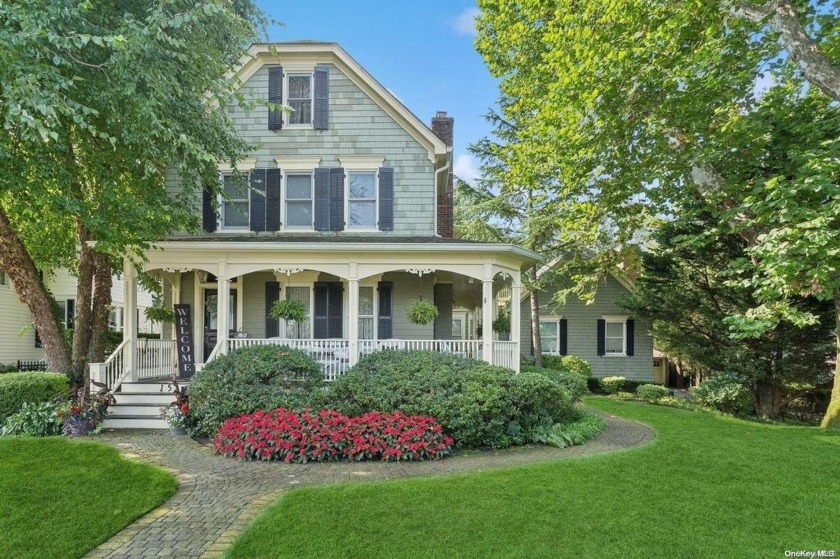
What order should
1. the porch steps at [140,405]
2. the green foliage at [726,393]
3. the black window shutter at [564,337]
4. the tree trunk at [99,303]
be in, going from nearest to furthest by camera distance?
1. the porch steps at [140,405]
2. the tree trunk at [99,303]
3. the green foliage at [726,393]
4. the black window shutter at [564,337]

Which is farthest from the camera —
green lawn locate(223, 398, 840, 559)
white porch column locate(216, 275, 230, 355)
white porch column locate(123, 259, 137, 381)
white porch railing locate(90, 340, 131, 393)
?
white porch column locate(123, 259, 137, 381)

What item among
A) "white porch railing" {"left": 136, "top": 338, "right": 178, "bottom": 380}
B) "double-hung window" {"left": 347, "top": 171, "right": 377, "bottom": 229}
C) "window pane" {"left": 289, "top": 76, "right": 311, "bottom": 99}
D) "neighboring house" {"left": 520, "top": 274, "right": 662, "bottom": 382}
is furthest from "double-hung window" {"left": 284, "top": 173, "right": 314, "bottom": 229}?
"neighboring house" {"left": 520, "top": 274, "right": 662, "bottom": 382}

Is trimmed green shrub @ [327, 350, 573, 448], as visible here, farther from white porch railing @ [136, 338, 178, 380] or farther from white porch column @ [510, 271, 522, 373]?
white porch railing @ [136, 338, 178, 380]

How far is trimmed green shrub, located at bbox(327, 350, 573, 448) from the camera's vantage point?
7957 mm

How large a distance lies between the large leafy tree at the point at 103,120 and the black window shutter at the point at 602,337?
15.8 meters

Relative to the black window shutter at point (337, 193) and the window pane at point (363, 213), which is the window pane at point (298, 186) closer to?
the black window shutter at point (337, 193)

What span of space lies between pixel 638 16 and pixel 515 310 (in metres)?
6.43

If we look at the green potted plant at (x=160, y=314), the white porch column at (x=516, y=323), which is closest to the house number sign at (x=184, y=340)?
the green potted plant at (x=160, y=314)

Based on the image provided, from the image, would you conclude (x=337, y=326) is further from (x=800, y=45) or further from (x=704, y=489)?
(x=800, y=45)

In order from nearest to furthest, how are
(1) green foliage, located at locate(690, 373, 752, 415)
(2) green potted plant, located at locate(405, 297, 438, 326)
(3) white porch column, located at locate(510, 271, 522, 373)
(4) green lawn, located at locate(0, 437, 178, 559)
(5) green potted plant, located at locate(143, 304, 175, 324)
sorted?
(4) green lawn, located at locate(0, 437, 178, 559) → (2) green potted plant, located at locate(405, 297, 438, 326) → (3) white porch column, located at locate(510, 271, 522, 373) → (5) green potted plant, located at locate(143, 304, 175, 324) → (1) green foliage, located at locate(690, 373, 752, 415)

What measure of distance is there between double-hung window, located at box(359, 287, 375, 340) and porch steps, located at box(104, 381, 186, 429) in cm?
469

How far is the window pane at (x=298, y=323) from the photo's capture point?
1272 centimetres

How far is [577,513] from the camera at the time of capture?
16.1 feet

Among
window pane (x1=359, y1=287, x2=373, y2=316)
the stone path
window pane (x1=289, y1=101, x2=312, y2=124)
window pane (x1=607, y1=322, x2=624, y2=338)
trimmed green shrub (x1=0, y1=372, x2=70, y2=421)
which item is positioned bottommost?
the stone path
